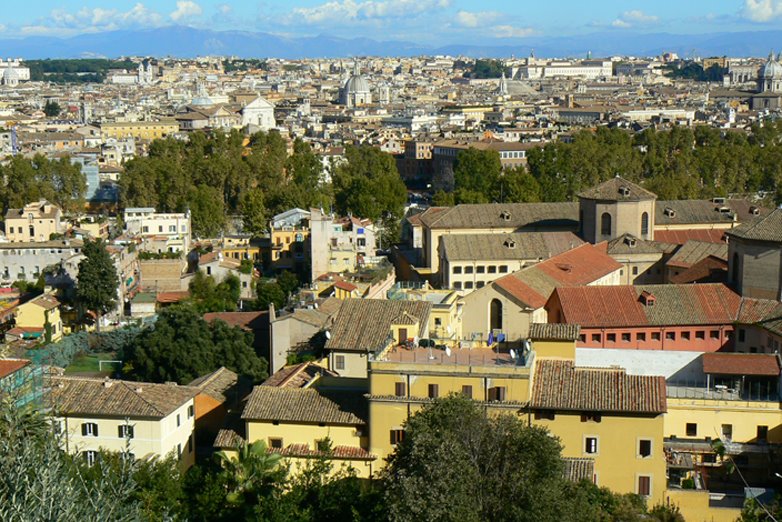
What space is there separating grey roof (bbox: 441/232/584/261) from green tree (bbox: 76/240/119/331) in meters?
9.29

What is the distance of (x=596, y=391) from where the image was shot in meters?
17.0

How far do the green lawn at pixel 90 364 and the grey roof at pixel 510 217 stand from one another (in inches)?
423

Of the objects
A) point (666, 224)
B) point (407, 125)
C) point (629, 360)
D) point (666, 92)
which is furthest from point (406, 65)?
point (629, 360)

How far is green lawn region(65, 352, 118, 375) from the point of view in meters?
27.2

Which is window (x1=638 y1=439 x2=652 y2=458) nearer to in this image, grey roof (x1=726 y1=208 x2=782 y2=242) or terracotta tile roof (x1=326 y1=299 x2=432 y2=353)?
terracotta tile roof (x1=326 y1=299 x2=432 y2=353)

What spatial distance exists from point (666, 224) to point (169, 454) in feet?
66.9

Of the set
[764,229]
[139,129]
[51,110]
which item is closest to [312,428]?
[764,229]

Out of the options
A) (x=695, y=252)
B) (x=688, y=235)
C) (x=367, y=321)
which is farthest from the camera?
(x=688, y=235)

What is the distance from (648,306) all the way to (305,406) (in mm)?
9542

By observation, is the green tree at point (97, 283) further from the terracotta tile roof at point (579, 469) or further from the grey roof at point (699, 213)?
the terracotta tile roof at point (579, 469)

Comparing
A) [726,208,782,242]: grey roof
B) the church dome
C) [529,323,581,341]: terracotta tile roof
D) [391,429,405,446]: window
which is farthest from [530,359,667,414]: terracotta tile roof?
the church dome

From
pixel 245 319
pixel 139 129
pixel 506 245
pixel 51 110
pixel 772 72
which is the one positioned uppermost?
pixel 772 72

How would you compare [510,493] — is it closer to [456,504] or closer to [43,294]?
[456,504]

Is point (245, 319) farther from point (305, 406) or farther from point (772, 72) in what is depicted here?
point (772, 72)
